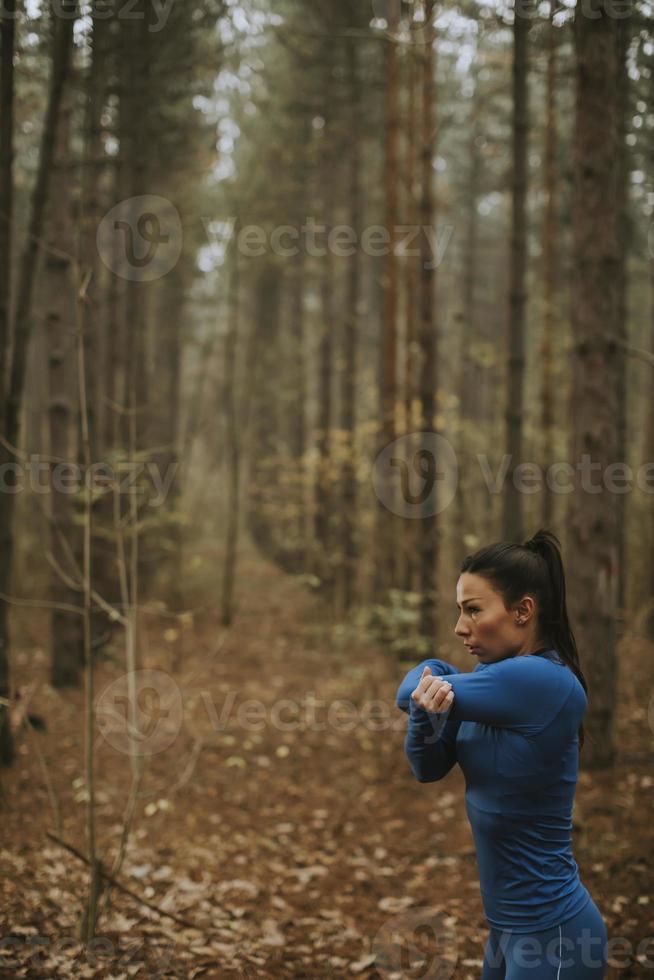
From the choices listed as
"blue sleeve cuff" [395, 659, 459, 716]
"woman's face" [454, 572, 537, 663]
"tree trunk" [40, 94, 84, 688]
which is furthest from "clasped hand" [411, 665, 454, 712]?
"tree trunk" [40, 94, 84, 688]

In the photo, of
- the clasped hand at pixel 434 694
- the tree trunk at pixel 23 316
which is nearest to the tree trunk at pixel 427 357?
the tree trunk at pixel 23 316

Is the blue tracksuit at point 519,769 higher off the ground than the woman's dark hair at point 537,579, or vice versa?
the woman's dark hair at point 537,579

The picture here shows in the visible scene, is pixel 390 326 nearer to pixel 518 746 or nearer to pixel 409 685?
pixel 409 685

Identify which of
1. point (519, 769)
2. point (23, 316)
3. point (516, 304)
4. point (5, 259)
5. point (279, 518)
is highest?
point (516, 304)

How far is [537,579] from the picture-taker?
7.84 ft

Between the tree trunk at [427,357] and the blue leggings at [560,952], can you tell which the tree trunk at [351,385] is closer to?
the tree trunk at [427,357]

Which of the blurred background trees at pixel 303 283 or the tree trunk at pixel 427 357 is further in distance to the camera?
the tree trunk at pixel 427 357

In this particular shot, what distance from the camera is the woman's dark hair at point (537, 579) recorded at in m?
2.36

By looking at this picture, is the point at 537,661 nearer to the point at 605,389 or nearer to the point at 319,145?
the point at 605,389

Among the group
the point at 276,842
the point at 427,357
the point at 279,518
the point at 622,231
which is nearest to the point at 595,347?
the point at 427,357

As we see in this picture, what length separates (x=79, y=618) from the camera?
9.68m

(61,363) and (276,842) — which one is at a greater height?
(61,363)

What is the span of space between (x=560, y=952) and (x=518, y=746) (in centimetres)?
64

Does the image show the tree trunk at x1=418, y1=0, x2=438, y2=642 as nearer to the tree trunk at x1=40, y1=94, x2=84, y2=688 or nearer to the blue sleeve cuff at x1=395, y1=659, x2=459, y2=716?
the tree trunk at x1=40, y1=94, x2=84, y2=688
